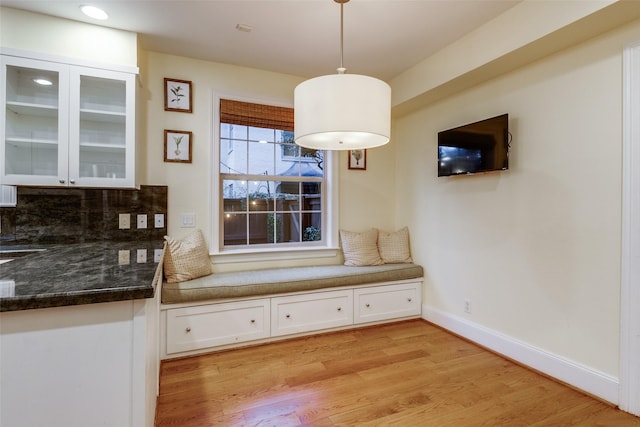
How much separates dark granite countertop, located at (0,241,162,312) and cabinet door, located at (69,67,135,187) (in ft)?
3.17

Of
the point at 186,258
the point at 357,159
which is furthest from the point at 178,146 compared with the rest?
the point at 357,159

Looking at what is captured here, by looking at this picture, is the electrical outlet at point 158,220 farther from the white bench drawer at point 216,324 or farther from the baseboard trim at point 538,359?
the baseboard trim at point 538,359

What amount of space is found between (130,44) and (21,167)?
121 cm

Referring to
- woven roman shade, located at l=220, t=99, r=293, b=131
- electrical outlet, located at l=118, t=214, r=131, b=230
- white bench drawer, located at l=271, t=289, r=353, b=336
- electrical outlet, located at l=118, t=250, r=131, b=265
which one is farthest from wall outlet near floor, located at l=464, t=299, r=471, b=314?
electrical outlet, located at l=118, t=214, r=131, b=230

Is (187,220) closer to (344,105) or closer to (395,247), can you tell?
(344,105)

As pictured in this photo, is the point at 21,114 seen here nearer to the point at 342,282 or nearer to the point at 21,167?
the point at 21,167

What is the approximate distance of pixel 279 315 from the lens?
108 inches

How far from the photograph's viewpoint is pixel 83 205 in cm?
252

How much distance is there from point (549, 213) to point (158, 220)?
3.15 m

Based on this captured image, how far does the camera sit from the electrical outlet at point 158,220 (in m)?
2.75

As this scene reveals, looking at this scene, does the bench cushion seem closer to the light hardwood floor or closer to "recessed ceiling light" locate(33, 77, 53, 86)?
the light hardwood floor

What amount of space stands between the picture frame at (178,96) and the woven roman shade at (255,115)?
0.31 meters

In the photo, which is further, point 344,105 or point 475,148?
point 475,148

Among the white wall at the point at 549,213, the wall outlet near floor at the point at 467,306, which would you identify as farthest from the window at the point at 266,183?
the wall outlet near floor at the point at 467,306
